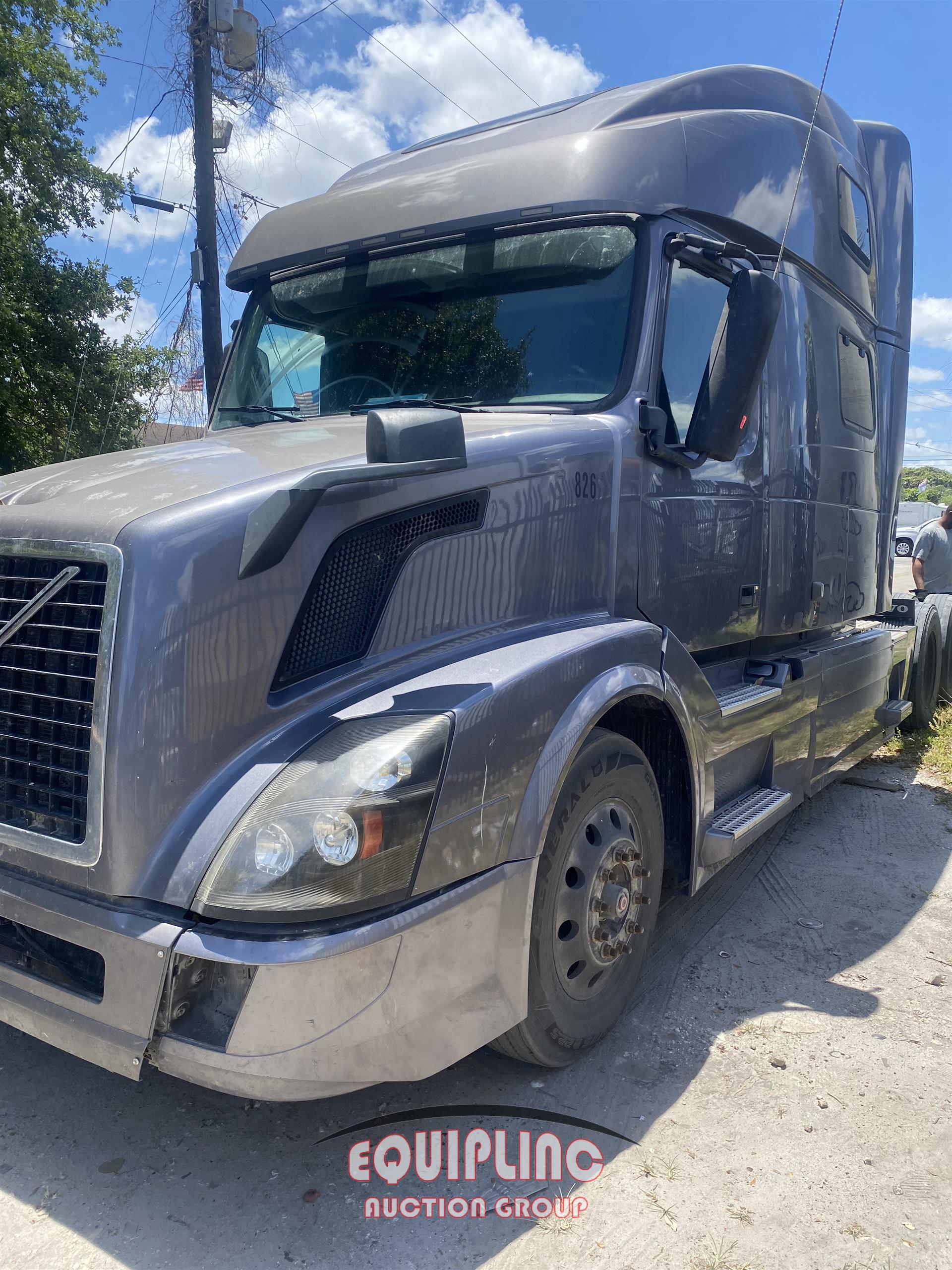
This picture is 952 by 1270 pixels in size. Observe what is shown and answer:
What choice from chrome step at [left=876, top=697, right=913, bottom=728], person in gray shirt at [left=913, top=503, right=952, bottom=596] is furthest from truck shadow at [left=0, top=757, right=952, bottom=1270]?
person in gray shirt at [left=913, top=503, right=952, bottom=596]

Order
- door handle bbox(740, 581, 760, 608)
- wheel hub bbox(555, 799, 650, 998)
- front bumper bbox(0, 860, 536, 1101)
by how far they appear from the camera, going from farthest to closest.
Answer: door handle bbox(740, 581, 760, 608) → wheel hub bbox(555, 799, 650, 998) → front bumper bbox(0, 860, 536, 1101)

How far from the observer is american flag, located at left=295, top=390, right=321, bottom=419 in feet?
12.4

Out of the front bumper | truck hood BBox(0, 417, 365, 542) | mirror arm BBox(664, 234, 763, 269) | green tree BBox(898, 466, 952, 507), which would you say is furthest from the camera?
green tree BBox(898, 466, 952, 507)

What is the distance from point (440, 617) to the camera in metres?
2.80

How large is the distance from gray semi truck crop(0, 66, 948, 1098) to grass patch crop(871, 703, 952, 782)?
8.76 feet

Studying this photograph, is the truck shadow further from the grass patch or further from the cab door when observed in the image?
the grass patch

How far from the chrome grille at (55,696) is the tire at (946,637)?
289 inches

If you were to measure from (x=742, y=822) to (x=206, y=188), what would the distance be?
1008cm


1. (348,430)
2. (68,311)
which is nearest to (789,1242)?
(348,430)

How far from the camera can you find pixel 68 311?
460 inches

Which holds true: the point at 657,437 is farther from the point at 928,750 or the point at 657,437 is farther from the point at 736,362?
the point at 928,750

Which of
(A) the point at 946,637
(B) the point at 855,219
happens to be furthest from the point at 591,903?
(A) the point at 946,637

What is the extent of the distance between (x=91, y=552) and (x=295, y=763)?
2.38 ft

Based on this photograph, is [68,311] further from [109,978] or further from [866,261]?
[109,978]
